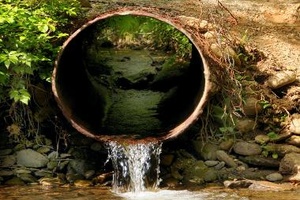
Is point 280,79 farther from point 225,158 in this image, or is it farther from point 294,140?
point 225,158

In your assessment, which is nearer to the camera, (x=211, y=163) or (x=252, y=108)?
(x=211, y=163)

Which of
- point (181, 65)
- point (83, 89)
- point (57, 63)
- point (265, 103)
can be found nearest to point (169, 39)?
point (181, 65)

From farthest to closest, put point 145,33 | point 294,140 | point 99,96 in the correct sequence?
point 145,33 < point 99,96 < point 294,140

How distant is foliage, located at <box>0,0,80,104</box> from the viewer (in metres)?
5.52

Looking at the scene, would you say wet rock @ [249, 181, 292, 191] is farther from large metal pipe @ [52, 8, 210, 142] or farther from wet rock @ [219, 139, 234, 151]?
large metal pipe @ [52, 8, 210, 142]

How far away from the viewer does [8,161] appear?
6.05 meters

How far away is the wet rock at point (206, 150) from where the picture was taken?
6.20 meters

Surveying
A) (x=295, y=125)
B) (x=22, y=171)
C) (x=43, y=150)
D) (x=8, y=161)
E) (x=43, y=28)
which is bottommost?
(x=22, y=171)

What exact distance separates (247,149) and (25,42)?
258 cm

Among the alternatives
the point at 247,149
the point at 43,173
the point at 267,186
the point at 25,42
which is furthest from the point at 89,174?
the point at 267,186

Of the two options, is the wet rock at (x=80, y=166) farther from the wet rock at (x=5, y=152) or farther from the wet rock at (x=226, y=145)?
the wet rock at (x=226, y=145)

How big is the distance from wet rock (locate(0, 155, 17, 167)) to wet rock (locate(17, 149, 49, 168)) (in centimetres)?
5

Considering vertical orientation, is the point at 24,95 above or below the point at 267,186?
above

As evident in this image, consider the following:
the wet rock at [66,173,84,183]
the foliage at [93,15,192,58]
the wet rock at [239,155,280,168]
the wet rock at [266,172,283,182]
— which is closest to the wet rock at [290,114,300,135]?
the wet rock at [239,155,280,168]
